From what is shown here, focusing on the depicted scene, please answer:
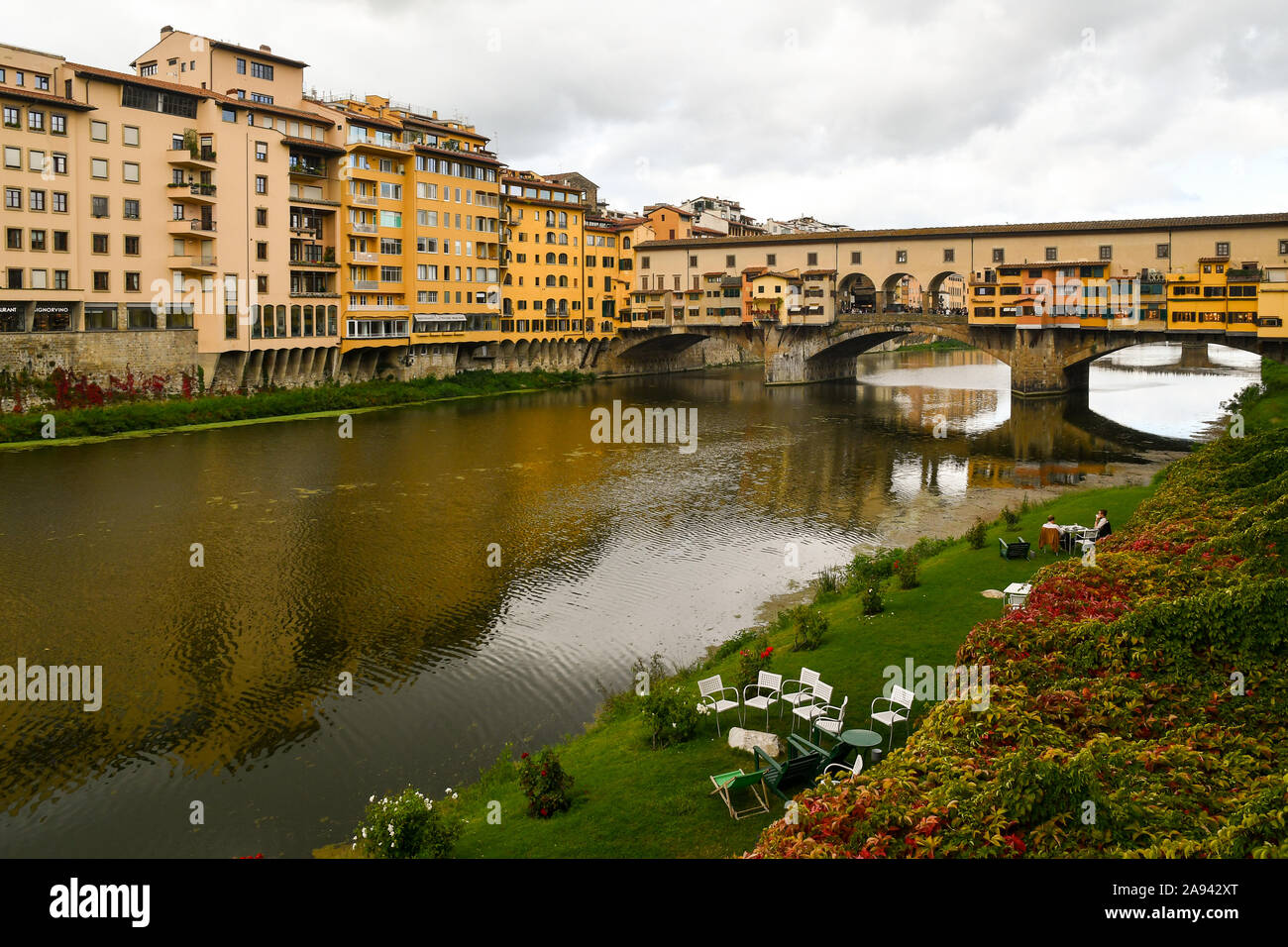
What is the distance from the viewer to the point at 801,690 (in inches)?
661

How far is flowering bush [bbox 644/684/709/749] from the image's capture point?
1617 centimetres

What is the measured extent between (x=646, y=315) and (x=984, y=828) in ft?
316

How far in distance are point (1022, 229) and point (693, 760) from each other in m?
78.0

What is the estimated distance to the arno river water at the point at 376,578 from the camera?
58.3ft

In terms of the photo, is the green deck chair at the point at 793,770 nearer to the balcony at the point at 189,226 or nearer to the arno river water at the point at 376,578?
the arno river water at the point at 376,578

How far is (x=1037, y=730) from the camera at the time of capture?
10984mm

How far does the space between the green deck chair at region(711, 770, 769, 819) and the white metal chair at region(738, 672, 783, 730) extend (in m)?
2.44

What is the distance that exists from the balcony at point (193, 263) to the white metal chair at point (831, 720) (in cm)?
5849

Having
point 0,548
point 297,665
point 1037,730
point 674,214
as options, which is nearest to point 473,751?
point 297,665

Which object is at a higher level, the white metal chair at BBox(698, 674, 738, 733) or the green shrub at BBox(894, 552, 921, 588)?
the green shrub at BBox(894, 552, 921, 588)

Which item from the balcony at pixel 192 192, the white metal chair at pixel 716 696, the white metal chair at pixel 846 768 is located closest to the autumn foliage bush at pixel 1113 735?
the white metal chair at pixel 846 768

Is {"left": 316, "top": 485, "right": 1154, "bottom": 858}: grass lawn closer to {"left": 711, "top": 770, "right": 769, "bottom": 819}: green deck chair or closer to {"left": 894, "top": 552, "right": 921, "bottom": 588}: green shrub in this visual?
{"left": 711, "top": 770, "right": 769, "bottom": 819}: green deck chair

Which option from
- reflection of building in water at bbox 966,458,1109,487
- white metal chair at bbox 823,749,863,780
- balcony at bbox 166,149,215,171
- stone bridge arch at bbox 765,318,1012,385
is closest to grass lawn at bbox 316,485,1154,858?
white metal chair at bbox 823,749,863,780
